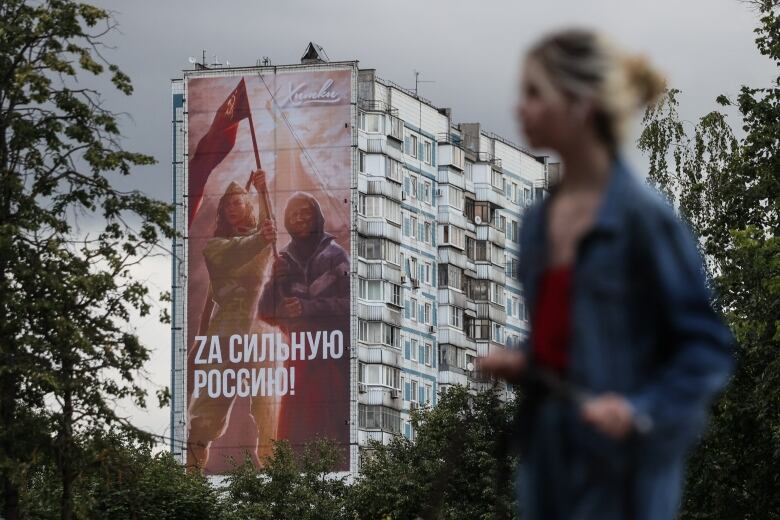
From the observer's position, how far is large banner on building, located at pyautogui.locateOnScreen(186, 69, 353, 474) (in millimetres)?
139375

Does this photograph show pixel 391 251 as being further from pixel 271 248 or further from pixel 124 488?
pixel 124 488

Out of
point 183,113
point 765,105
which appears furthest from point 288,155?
point 765,105

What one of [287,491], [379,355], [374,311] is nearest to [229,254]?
[374,311]

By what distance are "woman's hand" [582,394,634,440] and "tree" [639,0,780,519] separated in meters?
41.4

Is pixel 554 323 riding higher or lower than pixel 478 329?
lower

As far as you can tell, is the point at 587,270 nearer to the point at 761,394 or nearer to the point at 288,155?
the point at 761,394

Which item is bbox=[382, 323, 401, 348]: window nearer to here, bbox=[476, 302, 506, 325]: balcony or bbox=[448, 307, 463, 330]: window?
bbox=[448, 307, 463, 330]: window

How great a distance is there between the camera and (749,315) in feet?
162

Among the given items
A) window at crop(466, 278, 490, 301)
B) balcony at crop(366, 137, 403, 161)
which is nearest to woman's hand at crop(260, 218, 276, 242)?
balcony at crop(366, 137, 403, 161)

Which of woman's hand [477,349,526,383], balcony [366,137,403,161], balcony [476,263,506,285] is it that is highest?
balcony [366,137,403,161]

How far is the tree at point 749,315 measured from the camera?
48688 millimetres

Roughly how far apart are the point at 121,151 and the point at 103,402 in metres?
5.69

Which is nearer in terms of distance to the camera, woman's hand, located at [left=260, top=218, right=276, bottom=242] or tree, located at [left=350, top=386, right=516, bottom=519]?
tree, located at [left=350, top=386, right=516, bottom=519]

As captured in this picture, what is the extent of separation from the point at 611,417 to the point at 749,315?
45.0 metres
